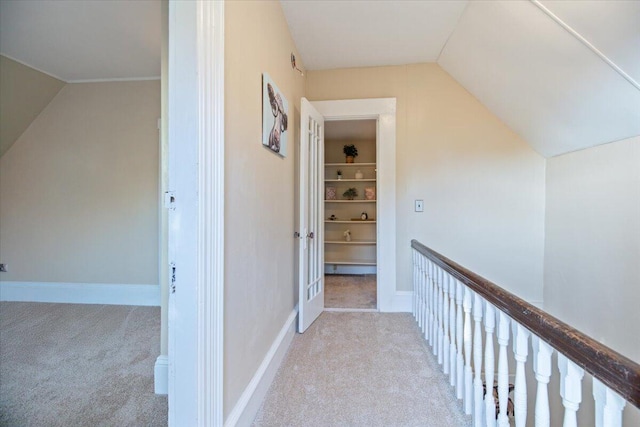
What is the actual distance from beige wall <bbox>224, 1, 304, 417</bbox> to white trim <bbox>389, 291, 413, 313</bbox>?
133cm

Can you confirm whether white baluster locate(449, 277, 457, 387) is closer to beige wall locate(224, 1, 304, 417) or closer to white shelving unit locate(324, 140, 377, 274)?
beige wall locate(224, 1, 304, 417)

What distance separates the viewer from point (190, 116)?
3.13 ft

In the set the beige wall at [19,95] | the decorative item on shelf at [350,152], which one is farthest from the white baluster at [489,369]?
the beige wall at [19,95]

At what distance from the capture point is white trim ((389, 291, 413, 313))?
9.50 feet

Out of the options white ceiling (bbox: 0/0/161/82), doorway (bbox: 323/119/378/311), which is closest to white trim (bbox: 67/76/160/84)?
white ceiling (bbox: 0/0/161/82)

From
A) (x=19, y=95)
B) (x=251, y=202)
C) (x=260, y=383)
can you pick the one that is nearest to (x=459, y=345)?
(x=260, y=383)

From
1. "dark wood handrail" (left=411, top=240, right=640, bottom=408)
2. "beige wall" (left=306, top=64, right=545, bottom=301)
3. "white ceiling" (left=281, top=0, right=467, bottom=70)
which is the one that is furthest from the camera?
"beige wall" (left=306, top=64, right=545, bottom=301)

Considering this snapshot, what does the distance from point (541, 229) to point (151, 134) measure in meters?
4.18

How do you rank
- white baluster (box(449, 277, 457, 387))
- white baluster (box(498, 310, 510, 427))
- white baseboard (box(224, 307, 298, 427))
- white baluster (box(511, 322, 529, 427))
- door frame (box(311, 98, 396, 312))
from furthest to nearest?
door frame (box(311, 98, 396, 312)), white baluster (box(449, 277, 457, 387)), white baseboard (box(224, 307, 298, 427)), white baluster (box(498, 310, 510, 427)), white baluster (box(511, 322, 529, 427))

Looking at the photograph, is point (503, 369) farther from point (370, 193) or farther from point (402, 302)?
point (370, 193)

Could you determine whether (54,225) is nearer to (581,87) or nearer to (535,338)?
(535,338)

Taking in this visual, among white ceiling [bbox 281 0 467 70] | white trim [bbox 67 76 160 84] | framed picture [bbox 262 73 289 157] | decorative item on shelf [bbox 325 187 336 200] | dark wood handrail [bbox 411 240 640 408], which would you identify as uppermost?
white ceiling [bbox 281 0 467 70]

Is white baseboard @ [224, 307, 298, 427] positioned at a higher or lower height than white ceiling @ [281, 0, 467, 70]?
lower

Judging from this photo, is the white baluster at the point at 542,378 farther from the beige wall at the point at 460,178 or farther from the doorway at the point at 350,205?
the doorway at the point at 350,205
